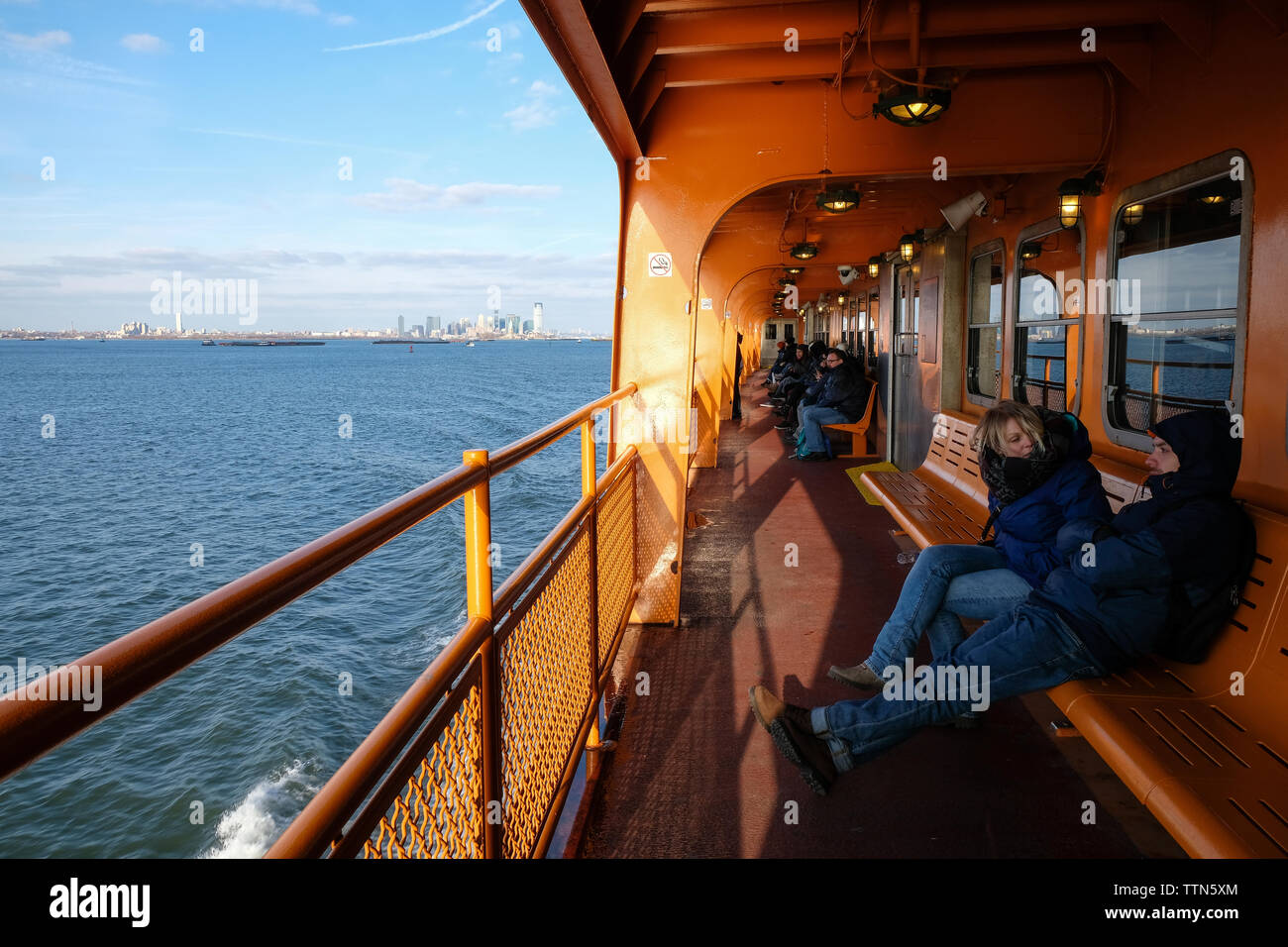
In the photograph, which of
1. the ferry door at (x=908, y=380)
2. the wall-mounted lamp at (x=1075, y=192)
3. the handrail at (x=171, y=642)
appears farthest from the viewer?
the ferry door at (x=908, y=380)

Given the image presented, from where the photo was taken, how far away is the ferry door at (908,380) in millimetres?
9562

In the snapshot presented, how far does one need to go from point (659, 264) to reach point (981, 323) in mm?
3956

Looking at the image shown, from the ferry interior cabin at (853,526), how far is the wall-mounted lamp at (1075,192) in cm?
2

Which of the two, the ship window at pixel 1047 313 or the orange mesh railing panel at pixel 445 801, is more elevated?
the ship window at pixel 1047 313

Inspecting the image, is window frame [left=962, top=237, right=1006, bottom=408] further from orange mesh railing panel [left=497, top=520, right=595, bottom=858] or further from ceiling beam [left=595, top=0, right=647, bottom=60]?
orange mesh railing panel [left=497, top=520, right=595, bottom=858]

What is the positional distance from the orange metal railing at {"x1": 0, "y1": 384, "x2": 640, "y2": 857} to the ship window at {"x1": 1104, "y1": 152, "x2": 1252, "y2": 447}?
287 centimetres

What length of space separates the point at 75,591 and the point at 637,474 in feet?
69.9

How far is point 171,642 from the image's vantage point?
97 cm

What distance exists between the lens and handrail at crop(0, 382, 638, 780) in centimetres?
78

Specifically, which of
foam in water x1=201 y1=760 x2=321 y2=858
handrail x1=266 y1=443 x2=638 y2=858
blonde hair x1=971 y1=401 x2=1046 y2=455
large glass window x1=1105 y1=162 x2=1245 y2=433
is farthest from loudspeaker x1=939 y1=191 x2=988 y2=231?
foam in water x1=201 y1=760 x2=321 y2=858

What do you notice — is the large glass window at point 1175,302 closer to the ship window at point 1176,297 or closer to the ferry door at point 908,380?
the ship window at point 1176,297

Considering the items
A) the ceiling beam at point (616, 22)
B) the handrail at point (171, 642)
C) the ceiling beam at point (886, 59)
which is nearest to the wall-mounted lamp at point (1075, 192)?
the ceiling beam at point (886, 59)

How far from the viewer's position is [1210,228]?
3.98 m

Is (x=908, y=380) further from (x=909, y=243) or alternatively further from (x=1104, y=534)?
(x=1104, y=534)
